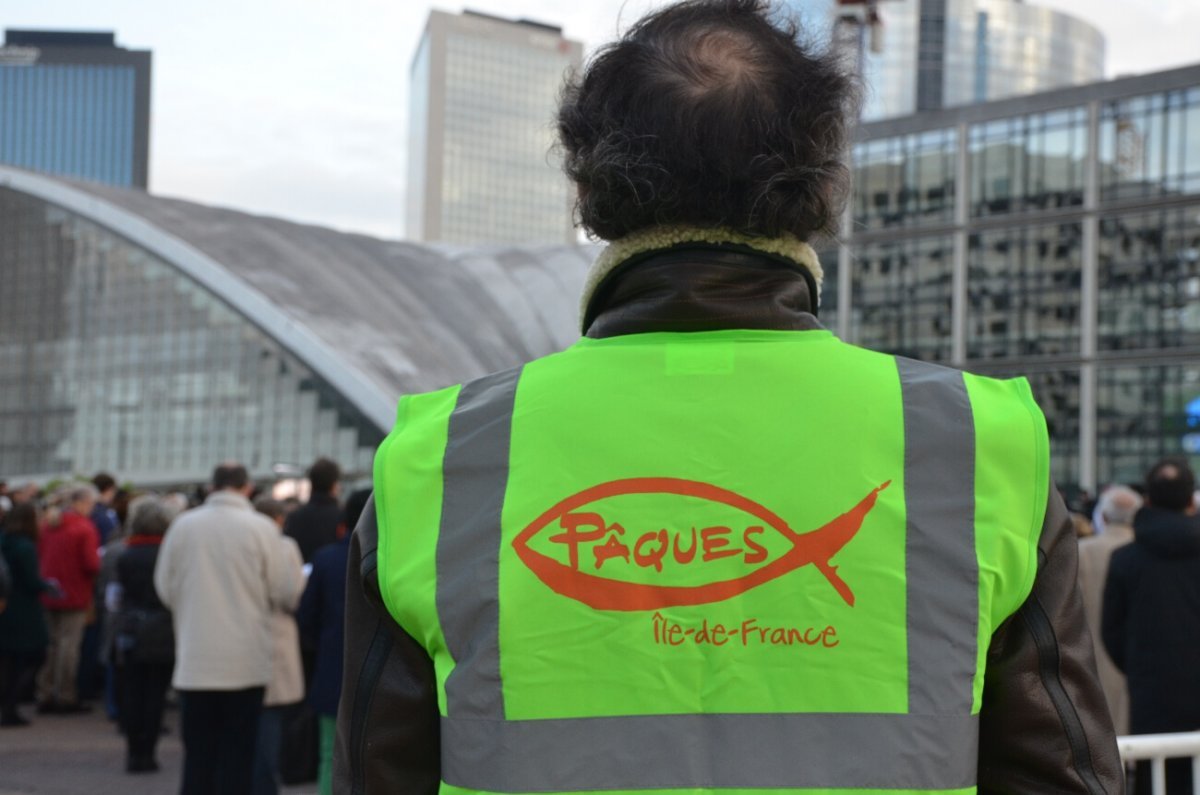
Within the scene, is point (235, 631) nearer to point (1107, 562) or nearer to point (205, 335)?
point (1107, 562)

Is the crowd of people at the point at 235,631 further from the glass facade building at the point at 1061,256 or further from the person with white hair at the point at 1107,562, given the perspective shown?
the glass facade building at the point at 1061,256

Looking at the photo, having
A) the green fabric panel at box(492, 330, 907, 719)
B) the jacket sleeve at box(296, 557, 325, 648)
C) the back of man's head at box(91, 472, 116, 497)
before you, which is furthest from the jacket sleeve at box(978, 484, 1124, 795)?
the back of man's head at box(91, 472, 116, 497)

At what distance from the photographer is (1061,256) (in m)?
41.8

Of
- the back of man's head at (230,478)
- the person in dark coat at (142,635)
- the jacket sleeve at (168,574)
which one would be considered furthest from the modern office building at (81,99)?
the jacket sleeve at (168,574)

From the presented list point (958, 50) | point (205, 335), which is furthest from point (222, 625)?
point (958, 50)

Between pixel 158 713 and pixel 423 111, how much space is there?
504 ft

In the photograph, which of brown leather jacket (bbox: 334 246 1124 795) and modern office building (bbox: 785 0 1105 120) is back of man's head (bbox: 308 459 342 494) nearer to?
brown leather jacket (bbox: 334 246 1124 795)

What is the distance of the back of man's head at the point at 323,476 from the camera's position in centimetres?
836

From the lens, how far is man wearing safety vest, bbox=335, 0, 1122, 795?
1.37 m

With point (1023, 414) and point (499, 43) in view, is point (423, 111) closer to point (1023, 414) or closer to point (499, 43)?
point (499, 43)

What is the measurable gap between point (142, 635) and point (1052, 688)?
288 inches

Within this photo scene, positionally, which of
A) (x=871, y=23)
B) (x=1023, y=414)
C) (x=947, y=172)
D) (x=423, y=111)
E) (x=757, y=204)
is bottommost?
(x=1023, y=414)

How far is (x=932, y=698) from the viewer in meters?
1.38

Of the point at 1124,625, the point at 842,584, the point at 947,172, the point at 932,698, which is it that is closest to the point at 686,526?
the point at 842,584
